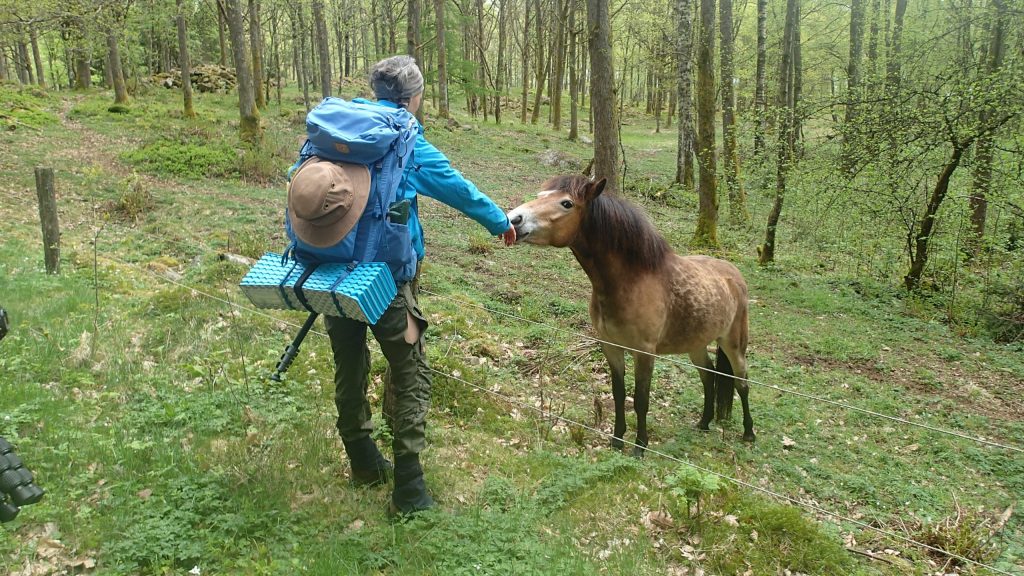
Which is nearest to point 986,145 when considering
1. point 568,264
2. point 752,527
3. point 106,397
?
point 568,264

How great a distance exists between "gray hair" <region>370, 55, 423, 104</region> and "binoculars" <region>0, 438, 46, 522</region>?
2.33 metres

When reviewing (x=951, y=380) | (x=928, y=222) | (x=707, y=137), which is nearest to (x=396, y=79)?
(x=951, y=380)

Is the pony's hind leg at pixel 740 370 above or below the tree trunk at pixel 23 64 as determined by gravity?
below

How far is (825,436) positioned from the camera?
6215 mm

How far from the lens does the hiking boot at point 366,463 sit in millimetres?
3803

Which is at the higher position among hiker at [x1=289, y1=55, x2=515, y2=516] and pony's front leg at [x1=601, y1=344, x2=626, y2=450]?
hiker at [x1=289, y1=55, x2=515, y2=516]

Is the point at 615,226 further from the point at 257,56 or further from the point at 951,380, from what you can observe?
the point at 257,56

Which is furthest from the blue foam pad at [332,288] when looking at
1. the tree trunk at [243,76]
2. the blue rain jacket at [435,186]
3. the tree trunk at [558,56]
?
the tree trunk at [558,56]

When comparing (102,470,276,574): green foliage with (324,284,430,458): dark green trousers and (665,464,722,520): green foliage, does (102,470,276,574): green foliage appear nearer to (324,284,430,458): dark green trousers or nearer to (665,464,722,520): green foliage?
(324,284,430,458): dark green trousers

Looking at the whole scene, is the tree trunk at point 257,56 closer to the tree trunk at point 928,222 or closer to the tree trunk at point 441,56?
the tree trunk at point 441,56

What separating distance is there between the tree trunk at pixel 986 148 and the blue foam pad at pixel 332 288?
418 inches

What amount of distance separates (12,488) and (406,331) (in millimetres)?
1776

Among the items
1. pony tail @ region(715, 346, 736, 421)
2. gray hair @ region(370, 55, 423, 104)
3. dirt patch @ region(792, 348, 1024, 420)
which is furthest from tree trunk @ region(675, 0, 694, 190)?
gray hair @ region(370, 55, 423, 104)

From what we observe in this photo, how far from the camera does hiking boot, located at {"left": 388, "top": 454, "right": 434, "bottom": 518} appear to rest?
3477mm
